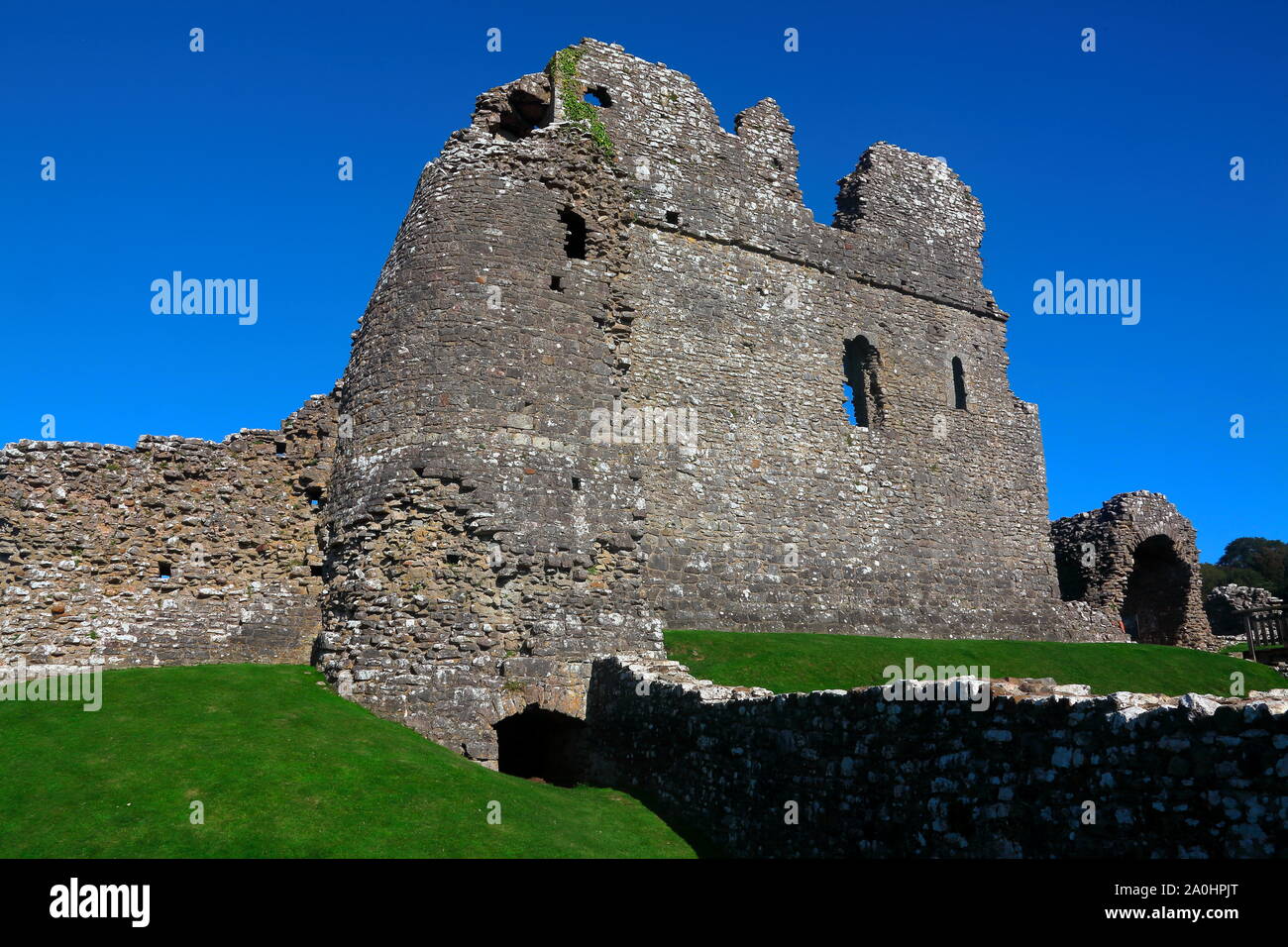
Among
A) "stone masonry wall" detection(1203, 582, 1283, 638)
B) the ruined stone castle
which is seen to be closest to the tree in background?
"stone masonry wall" detection(1203, 582, 1283, 638)

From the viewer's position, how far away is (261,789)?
855 cm

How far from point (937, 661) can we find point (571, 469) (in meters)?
8.19

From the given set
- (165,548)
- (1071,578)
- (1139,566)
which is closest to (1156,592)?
(1139,566)

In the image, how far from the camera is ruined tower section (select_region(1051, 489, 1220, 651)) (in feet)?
87.9

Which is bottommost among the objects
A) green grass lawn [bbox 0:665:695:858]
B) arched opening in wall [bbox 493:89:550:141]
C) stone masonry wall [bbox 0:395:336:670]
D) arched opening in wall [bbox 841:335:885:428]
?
green grass lawn [bbox 0:665:695:858]

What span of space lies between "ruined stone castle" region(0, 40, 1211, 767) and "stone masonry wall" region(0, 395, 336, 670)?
0.04 metres

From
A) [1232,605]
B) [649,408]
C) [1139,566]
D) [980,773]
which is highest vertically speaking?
[649,408]

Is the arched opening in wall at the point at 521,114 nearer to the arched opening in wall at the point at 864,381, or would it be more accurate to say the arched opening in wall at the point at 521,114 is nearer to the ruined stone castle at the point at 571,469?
the ruined stone castle at the point at 571,469

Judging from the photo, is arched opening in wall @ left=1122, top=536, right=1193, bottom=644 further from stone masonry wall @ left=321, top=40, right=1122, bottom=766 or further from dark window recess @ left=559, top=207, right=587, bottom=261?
dark window recess @ left=559, top=207, right=587, bottom=261

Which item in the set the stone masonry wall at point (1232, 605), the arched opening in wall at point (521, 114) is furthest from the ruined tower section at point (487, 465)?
the stone masonry wall at point (1232, 605)

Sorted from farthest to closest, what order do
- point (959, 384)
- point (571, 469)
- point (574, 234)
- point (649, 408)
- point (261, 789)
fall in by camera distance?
point (959, 384) → point (649, 408) → point (574, 234) → point (571, 469) → point (261, 789)

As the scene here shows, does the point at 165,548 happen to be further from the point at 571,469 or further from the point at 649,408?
the point at 649,408

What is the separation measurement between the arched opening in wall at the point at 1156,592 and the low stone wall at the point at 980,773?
23.4 m
